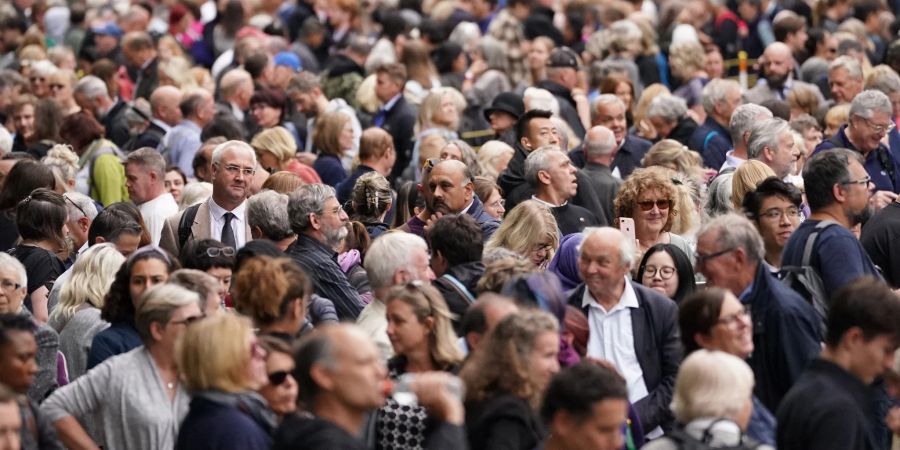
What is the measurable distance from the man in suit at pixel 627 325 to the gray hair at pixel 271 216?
7.22 ft

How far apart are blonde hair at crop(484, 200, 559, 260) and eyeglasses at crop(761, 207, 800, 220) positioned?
1162mm

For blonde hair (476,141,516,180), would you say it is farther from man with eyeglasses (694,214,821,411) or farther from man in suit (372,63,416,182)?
man with eyeglasses (694,214,821,411)

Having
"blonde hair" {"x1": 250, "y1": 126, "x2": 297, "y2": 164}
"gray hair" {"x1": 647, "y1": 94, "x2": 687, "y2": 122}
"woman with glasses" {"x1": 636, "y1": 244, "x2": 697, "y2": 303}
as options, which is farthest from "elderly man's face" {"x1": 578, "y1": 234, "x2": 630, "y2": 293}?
"gray hair" {"x1": 647, "y1": 94, "x2": 687, "y2": 122}

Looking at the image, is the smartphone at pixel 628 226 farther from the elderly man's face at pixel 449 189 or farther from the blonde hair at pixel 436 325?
the blonde hair at pixel 436 325

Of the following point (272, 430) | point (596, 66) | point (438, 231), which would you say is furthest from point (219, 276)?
point (596, 66)

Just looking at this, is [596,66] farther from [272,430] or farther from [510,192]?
[272,430]

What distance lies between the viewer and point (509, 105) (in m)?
14.3

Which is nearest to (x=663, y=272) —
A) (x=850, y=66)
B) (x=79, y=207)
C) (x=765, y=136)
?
(x=765, y=136)

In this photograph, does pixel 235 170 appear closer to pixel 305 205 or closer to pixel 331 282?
pixel 305 205

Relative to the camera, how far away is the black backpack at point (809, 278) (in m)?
8.36

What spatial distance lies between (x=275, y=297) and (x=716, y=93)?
7540mm

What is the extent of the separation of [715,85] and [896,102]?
149cm

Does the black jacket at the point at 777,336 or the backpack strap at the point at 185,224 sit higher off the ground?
the black jacket at the point at 777,336

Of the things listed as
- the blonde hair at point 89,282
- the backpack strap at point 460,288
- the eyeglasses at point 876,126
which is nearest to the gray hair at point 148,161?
the blonde hair at point 89,282
